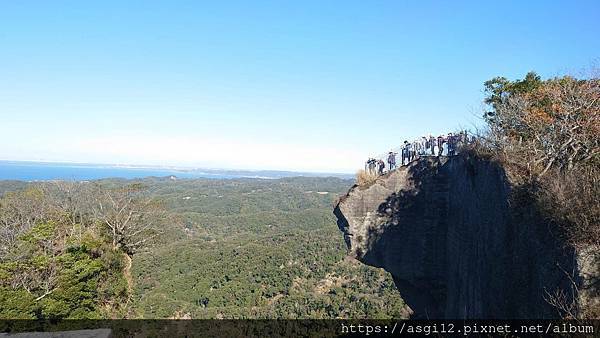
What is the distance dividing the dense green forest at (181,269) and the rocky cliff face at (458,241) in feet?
31.3

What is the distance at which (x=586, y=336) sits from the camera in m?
5.88

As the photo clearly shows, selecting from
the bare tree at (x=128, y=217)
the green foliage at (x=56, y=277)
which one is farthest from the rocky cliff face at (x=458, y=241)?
the bare tree at (x=128, y=217)

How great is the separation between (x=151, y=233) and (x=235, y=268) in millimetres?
38651

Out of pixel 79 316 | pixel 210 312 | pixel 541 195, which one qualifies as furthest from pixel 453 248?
pixel 210 312

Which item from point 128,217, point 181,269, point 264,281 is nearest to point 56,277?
point 128,217

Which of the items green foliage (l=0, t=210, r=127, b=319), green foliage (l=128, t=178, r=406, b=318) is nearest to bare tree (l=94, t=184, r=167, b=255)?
green foliage (l=0, t=210, r=127, b=319)

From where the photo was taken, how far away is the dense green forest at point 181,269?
18.8 m

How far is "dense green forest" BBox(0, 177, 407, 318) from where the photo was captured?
61.8 feet

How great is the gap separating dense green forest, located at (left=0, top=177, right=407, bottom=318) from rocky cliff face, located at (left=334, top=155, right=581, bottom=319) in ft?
31.3

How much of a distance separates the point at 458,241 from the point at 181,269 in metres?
57.3

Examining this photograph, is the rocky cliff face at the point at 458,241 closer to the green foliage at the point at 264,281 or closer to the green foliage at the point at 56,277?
the green foliage at the point at 56,277

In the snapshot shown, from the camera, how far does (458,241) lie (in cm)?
1527

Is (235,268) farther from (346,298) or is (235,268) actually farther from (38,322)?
(38,322)

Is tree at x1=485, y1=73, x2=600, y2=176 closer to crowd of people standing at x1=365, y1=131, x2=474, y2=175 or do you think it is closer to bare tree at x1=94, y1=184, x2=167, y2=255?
crowd of people standing at x1=365, y1=131, x2=474, y2=175
